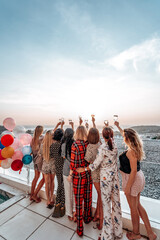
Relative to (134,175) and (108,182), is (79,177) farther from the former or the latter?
(134,175)

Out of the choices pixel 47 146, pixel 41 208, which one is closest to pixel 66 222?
pixel 41 208

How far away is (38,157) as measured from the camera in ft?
6.39

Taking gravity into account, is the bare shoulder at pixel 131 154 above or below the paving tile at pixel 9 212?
above

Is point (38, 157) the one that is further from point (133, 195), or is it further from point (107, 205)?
point (133, 195)

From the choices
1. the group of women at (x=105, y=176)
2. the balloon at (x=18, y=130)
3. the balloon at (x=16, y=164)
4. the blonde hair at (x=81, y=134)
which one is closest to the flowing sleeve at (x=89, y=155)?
the group of women at (x=105, y=176)

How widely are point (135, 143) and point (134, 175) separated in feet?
1.11

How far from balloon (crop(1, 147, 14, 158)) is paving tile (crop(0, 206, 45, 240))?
951 mm

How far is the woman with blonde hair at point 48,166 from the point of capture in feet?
5.63

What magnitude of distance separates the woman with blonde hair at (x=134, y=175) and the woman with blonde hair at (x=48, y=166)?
3.58ft

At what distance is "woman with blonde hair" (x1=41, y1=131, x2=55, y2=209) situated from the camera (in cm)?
172

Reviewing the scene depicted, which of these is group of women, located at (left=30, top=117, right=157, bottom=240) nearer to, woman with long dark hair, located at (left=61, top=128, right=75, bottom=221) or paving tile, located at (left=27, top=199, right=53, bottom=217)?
woman with long dark hair, located at (left=61, top=128, right=75, bottom=221)

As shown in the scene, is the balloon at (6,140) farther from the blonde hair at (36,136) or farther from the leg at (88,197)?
the leg at (88,197)

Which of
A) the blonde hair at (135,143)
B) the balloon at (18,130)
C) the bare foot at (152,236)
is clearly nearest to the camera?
the blonde hair at (135,143)

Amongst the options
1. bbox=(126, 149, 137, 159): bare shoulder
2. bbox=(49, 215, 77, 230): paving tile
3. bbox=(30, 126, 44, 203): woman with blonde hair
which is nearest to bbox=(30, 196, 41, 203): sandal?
bbox=(30, 126, 44, 203): woman with blonde hair
